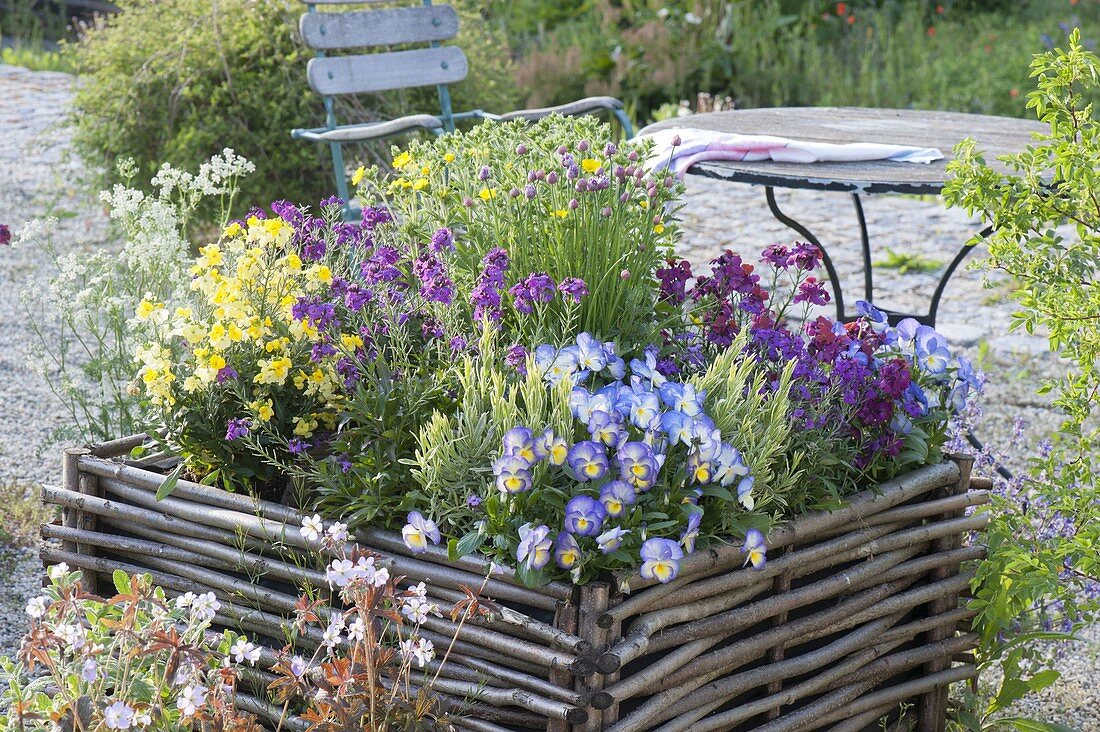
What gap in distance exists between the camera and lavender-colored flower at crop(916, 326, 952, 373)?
2168mm

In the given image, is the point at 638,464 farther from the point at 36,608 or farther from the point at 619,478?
the point at 36,608

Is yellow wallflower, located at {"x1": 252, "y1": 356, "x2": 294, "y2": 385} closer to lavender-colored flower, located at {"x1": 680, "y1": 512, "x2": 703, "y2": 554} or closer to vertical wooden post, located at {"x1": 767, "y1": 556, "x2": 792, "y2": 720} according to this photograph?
lavender-colored flower, located at {"x1": 680, "y1": 512, "x2": 703, "y2": 554}

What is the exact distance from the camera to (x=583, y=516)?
65.6 inches

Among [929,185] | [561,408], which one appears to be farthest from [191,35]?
[561,408]

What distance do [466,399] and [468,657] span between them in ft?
1.25

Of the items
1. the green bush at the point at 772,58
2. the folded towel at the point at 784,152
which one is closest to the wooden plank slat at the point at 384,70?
the folded towel at the point at 784,152

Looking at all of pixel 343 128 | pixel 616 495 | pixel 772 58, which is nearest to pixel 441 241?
pixel 616 495

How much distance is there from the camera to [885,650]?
208 centimetres

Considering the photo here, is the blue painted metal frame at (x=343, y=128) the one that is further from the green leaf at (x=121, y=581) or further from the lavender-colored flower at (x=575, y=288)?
the green leaf at (x=121, y=581)

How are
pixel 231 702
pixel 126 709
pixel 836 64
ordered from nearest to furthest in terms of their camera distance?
pixel 126 709 < pixel 231 702 < pixel 836 64

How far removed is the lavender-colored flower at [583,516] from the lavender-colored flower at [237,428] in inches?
23.1

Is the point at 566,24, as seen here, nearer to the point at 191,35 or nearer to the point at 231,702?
the point at 191,35

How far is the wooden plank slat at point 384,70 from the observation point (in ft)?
13.2

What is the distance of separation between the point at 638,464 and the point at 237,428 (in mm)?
667
